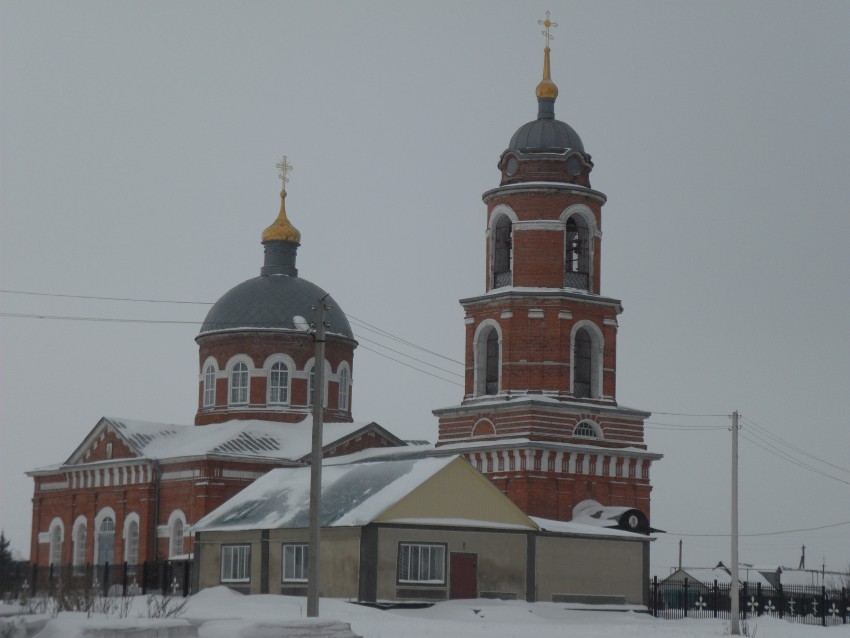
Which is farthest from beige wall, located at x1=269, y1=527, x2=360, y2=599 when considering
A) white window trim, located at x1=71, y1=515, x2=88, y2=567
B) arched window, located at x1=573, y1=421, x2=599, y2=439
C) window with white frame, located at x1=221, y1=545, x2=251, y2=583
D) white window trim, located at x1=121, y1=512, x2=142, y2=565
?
white window trim, located at x1=71, y1=515, x2=88, y2=567

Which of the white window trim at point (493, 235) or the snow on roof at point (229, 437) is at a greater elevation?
the white window trim at point (493, 235)

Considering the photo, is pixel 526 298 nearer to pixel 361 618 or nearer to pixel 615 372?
pixel 615 372

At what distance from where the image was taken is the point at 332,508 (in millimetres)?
38000

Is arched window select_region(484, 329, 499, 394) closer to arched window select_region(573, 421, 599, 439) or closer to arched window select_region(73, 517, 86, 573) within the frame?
arched window select_region(573, 421, 599, 439)

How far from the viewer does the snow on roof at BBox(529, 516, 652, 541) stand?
3931cm

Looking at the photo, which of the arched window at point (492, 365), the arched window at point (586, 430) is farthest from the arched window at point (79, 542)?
the arched window at point (586, 430)

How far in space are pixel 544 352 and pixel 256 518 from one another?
31.8ft

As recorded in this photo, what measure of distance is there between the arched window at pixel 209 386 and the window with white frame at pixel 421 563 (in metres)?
20.4

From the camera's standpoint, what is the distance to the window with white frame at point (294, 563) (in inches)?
1496

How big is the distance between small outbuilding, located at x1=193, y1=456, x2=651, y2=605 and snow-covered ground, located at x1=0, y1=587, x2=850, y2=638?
2.36 feet

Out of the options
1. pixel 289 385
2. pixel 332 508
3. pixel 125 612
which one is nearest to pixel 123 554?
pixel 289 385

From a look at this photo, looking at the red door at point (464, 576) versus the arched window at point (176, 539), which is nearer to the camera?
the red door at point (464, 576)

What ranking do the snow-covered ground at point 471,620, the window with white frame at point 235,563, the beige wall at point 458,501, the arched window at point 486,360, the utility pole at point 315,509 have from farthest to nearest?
the arched window at point 486,360 → the window with white frame at point 235,563 → the beige wall at point 458,501 → the snow-covered ground at point 471,620 → the utility pole at point 315,509

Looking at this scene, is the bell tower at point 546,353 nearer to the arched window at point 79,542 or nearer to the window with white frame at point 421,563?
the window with white frame at point 421,563
